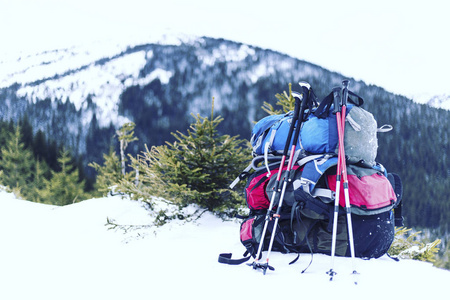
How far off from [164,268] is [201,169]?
Result: 5.98 ft

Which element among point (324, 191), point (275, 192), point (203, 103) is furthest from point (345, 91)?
point (203, 103)

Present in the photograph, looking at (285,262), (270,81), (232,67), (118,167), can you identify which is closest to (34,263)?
(285,262)

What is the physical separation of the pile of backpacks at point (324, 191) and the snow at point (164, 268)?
19 centimetres

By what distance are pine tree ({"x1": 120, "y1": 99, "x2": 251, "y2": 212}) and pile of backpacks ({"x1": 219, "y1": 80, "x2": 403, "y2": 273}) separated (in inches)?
53.5

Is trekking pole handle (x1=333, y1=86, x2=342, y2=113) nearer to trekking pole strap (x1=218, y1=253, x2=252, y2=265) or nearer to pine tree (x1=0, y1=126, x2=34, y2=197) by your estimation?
trekking pole strap (x1=218, y1=253, x2=252, y2=265)

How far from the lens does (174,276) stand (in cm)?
284

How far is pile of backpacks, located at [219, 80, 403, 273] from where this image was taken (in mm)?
2846

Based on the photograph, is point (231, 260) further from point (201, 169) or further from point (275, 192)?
point (201, 169)

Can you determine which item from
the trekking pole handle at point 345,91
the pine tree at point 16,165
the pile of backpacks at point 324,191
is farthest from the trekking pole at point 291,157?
the pine tree at point 16,165

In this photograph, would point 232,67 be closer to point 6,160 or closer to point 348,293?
point 6,160

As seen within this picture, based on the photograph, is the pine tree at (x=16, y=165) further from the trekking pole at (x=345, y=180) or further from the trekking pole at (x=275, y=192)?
the trekking pole at (x=345, y=180)

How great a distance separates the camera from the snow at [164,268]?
2.40 m

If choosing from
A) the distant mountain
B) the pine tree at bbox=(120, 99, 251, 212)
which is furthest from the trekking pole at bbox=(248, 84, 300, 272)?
the distant mountain

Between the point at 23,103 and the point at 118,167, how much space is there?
364ft
